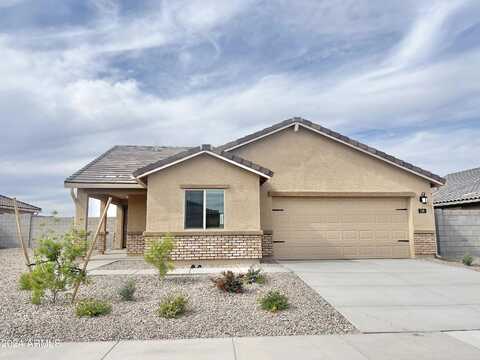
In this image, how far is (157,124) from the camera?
1780 cm

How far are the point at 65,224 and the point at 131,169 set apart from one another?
7940mm

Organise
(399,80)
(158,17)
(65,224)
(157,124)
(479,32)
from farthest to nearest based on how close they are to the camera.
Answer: (65,224) < (157,124) < (399,80) < (479,32) < (158,17)

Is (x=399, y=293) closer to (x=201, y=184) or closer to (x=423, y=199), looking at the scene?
(x=201, y=184)

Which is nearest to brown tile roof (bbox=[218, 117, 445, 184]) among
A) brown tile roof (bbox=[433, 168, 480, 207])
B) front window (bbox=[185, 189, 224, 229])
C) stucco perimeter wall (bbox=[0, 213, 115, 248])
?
front window (bbox=[185, 189, 224, 229])

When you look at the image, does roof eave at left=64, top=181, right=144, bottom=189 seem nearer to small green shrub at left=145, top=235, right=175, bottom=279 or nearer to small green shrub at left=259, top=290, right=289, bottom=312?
small green shrub at left=145, top=235, right=175, bottom=279

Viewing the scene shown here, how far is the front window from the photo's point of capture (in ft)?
39.5

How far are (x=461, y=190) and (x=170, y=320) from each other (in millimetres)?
19158

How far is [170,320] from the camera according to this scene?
240 inches

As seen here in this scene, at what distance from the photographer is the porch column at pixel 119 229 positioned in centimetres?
2052

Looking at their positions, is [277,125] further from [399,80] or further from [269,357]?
[269,357]

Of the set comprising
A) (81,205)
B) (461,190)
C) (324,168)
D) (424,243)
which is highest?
(324,168)

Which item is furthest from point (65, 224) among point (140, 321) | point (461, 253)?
point (461, 253)

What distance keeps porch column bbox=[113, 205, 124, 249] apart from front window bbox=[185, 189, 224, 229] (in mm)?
9958

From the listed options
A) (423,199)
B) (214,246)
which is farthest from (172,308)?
(423,199)
